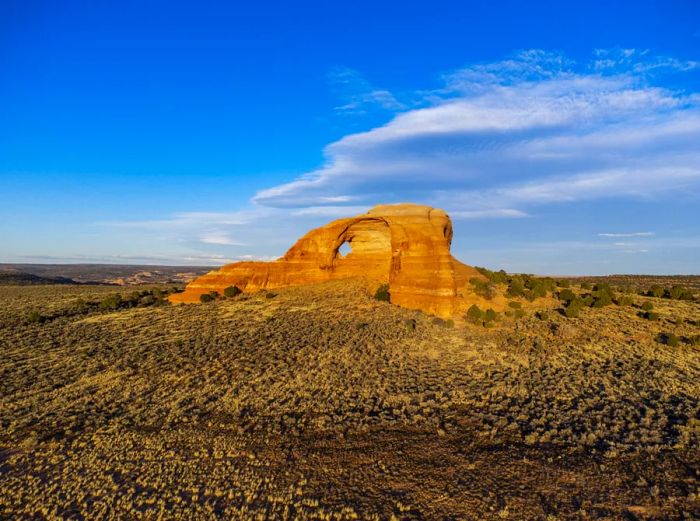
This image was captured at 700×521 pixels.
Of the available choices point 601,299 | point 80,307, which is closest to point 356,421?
point 601,299

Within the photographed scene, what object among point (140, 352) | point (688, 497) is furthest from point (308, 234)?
point (688, 497)

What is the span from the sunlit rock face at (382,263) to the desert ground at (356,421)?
12.9 feet

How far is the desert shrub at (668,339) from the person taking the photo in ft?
65.8

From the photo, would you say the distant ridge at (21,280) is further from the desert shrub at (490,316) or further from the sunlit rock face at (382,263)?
the desert shrub at (490,316)

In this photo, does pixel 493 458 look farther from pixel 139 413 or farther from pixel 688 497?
pixel 139 413

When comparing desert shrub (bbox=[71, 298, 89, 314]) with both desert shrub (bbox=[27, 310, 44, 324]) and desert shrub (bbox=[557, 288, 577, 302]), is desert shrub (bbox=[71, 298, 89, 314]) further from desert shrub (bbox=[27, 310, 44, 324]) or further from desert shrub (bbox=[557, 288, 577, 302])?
desert shrub (bbox=[557, 288, 577, 302])

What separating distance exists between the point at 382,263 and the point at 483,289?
34.5 feet

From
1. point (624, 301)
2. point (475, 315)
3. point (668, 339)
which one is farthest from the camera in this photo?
point (624, 301)

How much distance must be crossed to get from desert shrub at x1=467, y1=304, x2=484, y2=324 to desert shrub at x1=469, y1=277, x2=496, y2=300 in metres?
2.64

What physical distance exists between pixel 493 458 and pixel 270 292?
25.4 meters

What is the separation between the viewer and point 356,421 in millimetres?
12156

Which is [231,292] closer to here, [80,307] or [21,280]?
[80,307]

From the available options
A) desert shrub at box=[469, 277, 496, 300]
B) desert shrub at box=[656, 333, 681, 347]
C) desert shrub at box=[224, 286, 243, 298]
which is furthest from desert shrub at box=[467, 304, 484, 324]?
desert shrub at box=[224, 286, 243, 298]

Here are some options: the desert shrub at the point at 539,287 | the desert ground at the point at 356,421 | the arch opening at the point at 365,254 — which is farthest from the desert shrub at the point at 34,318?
the desert shrub at the point at 539,287
